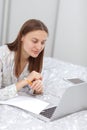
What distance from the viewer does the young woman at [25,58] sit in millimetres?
1447

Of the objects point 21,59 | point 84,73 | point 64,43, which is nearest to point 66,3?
point 64,43

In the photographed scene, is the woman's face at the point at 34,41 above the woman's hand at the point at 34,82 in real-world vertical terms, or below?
above

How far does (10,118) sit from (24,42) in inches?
21.0

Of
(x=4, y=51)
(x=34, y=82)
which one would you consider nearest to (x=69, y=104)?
(x=34, y=82)

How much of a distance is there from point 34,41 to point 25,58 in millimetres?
173

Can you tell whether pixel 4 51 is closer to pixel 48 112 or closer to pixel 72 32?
pixel 48 112

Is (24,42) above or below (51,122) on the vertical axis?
above

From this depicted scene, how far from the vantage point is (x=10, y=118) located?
3.77 ft

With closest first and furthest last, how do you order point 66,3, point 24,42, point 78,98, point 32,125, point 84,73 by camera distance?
1. point 32,125
2. point 78,98
3. point 24,42
4. point 84,73
5. point 66,3

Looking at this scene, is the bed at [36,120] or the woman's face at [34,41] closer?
the bed at [36,120]

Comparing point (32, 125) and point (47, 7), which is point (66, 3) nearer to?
point (47, 7)

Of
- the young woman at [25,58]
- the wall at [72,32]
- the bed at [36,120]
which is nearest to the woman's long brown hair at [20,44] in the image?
the young woman at [25,58]

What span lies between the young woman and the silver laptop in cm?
23

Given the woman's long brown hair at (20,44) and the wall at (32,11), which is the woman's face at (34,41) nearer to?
the woman's long brown hair at (20,44)
